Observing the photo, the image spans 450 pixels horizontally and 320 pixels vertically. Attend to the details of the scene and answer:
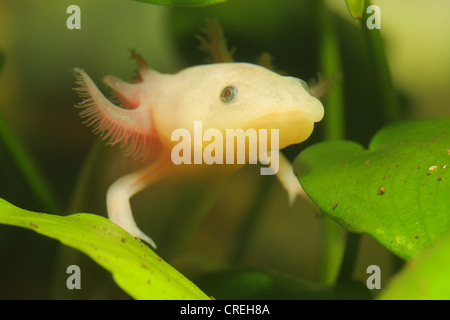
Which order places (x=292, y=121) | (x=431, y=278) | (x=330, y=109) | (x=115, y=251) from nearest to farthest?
(x=431, y=278)
(x=115, y=251)
(x=292, y=121)
(x=330, y=109)

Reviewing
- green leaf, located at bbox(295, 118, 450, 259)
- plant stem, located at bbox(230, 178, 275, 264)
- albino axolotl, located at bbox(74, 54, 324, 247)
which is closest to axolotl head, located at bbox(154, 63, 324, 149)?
albino axolotl, located at bbox(74, 54, 324, 247)

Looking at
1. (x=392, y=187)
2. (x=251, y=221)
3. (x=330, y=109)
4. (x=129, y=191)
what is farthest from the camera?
(x=251, y=221)

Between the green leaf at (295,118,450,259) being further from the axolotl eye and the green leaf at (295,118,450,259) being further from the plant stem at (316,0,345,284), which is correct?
the plant stem at (316,0,345,284)

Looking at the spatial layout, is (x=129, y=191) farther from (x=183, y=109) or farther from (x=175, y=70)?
(x=175, y=70)

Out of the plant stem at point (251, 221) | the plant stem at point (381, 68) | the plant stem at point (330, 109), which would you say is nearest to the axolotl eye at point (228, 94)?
the plant stem at point (381, 68)

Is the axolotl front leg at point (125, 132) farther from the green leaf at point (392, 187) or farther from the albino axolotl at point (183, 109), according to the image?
the green leaf at point (392, 187)

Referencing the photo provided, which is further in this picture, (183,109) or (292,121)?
(183,109)

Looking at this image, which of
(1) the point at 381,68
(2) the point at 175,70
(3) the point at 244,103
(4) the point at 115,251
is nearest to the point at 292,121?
(3) the point at 244,103

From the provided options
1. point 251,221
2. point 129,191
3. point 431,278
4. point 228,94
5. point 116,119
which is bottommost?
point 251,221
